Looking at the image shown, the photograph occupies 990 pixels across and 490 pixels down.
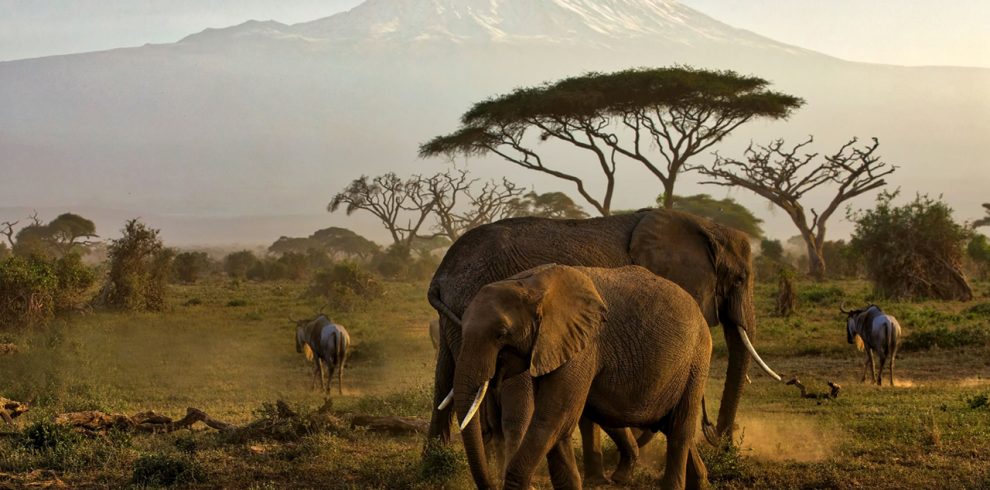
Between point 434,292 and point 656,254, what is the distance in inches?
85.1

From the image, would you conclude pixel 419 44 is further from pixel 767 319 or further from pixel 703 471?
pixel 703 471

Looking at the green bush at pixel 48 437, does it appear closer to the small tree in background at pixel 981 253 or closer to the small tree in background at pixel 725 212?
the small tree in background at pixel 981 253

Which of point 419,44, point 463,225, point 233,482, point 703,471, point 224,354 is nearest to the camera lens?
point 703,471

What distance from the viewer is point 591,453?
9.41 m

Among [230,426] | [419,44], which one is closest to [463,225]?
[230,426]

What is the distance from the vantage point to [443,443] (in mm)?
9219

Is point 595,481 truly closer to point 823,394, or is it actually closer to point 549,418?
point 549,418

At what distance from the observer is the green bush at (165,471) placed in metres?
8.88

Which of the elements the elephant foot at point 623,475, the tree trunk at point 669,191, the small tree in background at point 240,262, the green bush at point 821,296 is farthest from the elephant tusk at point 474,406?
the small tree in background at point 240,262

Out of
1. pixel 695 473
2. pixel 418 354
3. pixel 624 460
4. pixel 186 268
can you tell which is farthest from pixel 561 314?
pixel 186 268

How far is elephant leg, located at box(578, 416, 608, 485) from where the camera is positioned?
30.4ft

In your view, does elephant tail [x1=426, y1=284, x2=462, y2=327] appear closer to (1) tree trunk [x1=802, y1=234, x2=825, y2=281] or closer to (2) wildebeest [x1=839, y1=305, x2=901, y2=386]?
(2) wildebeest [x1=839, y1=305, x2=901, y2=386]

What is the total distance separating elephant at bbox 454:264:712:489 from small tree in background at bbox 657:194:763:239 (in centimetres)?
4435

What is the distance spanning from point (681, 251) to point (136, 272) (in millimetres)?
21515
